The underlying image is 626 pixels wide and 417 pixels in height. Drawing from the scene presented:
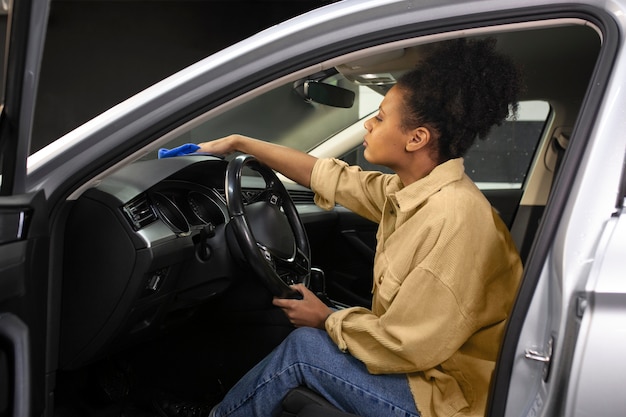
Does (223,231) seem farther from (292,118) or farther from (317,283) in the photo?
(292,118)

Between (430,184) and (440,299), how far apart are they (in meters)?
0.29

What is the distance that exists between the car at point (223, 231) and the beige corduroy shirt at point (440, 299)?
0.19 m

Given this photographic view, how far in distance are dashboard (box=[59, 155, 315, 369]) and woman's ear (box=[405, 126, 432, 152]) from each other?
1.90 feet

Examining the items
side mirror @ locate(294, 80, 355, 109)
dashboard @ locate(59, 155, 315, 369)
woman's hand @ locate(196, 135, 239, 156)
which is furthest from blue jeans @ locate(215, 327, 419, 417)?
side mirror @ locate(294, 80, 355, 109)

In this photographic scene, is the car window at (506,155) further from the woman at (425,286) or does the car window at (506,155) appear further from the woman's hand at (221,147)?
the woman at (425,286)

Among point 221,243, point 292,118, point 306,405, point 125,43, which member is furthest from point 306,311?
point 125,43

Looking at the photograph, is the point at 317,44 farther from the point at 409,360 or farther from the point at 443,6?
the point at 409,360

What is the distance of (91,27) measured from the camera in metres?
5.82

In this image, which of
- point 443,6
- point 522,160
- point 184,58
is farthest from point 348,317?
point 184,58

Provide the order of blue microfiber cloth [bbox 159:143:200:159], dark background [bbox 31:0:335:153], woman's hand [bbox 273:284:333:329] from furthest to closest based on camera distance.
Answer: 1. dark background [bbox 31:0:335:153]
2. blue microfiber cloth [bbox 159:143:200:159]
3. woman's hand [bbox 273:284:333:329]

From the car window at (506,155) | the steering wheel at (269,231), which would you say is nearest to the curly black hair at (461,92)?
the steering wheel at (269,231)

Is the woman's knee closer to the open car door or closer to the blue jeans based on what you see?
the blue jeans

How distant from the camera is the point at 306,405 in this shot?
1438 mm

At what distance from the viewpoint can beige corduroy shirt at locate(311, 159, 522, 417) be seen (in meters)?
1.33
